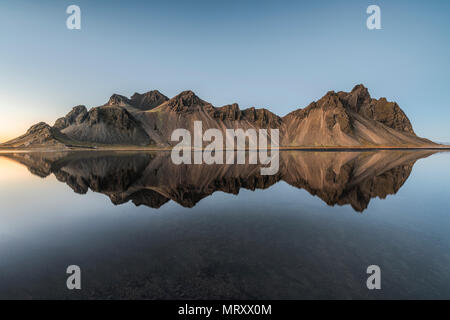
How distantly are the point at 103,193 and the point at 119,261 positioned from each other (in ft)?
45.2

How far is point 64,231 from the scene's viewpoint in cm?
1086

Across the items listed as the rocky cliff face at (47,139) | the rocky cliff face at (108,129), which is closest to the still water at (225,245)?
the rocky cliff face at (108,129)

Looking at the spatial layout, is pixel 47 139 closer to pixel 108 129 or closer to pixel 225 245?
pixel 108 129

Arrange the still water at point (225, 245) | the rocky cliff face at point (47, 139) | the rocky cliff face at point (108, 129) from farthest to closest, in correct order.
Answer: the rocky cliff face at point (108, 129) < the rocky cliff face at point (47, 139) < the still water at point (225, 245)

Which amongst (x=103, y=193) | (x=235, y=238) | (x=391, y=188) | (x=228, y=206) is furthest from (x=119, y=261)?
(x=391, y=188)

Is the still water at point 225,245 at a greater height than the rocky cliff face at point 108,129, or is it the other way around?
the rocky cliff face at point 108,129

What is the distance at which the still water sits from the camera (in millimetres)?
6234

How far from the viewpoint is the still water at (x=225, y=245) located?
20.5ft

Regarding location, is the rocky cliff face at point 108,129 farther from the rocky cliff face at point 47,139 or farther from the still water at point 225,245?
the still water at point 225,245

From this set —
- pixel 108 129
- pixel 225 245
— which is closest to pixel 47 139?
pixel 108 129

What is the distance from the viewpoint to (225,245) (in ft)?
30.0

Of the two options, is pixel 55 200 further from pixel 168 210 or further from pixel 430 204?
pixel 430 204

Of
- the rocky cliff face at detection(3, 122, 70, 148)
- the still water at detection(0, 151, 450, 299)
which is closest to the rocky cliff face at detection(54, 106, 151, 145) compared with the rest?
the rocky cliff face at detection(3, 122, 70, 148)

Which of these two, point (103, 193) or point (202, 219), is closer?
point (202, 219)
